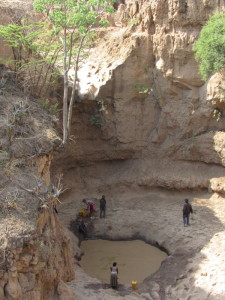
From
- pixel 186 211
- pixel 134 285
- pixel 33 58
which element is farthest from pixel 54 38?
pixel 134 285

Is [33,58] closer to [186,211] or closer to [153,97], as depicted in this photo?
[153,97]

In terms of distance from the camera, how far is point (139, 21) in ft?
51.8

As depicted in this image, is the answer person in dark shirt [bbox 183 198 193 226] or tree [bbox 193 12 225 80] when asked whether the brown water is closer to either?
person in dark shirt [bbox 183 198 193 226]

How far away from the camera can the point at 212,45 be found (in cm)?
1358

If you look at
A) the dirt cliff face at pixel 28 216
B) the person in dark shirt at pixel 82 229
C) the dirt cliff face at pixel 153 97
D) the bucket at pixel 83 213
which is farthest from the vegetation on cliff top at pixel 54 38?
the person in dark shirt at pixel 82 229

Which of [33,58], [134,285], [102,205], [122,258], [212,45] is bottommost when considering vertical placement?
[134,285]

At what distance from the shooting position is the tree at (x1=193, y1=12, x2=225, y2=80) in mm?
13523

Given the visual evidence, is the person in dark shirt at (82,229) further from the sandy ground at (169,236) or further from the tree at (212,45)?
the tree at (212,45)

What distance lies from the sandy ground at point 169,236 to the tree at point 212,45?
15.8 feet

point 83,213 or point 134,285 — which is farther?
point 83,213

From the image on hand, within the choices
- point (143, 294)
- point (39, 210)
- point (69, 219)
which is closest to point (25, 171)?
point (39, 210)

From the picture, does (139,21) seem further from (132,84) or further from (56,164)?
(56,164)

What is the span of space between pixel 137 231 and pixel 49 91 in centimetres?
620

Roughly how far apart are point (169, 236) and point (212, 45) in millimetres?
6706
